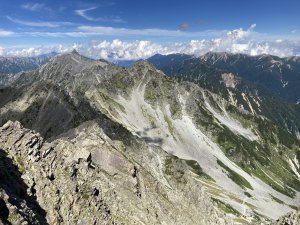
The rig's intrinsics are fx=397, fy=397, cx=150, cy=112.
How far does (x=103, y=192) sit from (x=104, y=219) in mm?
13428

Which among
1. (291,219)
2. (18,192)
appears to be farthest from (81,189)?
(291,219)

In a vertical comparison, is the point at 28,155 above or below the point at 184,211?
above

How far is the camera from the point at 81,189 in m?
63.1

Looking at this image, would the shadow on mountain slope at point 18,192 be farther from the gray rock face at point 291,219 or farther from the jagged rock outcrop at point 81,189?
the gray rock face at point 291,219

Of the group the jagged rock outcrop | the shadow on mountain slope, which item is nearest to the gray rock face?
the jagged rock outcrop

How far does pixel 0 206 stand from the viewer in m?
39.2

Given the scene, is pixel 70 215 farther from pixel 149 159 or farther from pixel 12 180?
pixel 149 159

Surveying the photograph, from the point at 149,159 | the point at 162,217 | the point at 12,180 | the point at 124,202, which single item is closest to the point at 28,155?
the point at 12,180

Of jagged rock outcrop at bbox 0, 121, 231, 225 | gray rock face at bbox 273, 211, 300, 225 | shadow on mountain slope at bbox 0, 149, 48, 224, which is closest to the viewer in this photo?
shadow on mountain slope at bbox 0, 149, 48, 224

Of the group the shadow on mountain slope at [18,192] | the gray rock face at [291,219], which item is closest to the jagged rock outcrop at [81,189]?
the shadow on mountain slope at [18,192]

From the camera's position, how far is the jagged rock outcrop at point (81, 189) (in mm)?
52000

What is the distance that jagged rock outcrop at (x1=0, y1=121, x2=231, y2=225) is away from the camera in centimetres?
5200

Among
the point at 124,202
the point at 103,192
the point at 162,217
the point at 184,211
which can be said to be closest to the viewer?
the point at 103,192

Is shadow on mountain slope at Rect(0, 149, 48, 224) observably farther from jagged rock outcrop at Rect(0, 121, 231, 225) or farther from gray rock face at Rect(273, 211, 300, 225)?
gray rock face at Rect(273, 211, 300, 225)
